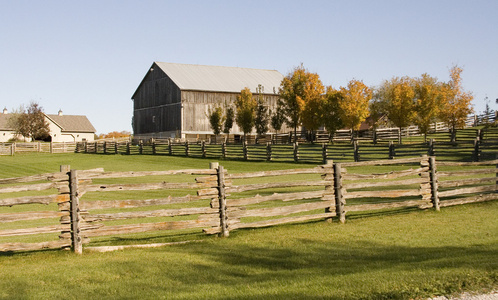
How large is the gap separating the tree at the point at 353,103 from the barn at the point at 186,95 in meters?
18.2

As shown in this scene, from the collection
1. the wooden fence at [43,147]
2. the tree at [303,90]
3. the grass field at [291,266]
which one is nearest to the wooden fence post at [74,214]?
Answer: the grass field at [291,266]

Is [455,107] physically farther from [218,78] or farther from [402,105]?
[218,78]

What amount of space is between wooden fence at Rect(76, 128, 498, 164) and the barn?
41.3 ft

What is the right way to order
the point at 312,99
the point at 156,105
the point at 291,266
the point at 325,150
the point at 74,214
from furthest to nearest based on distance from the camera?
the point at 156,105, the point at 312,99, the point at 325,150, the point at 74,214, the point at 291,266

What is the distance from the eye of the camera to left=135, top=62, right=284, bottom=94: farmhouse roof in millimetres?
72919

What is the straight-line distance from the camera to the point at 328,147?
121 ft

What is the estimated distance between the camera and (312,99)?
198ft

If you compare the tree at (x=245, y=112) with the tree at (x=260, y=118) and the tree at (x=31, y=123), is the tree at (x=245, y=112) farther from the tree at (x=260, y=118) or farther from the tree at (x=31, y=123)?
the tree at (x=31, y=123)

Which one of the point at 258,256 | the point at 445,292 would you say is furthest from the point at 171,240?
the point at 445,292

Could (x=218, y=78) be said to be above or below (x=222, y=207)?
above

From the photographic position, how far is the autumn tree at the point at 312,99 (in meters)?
60.3

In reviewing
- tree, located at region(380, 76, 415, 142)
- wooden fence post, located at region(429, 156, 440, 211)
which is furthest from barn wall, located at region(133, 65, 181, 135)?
wooden fence post, located at region(429, 156, 440, 211)

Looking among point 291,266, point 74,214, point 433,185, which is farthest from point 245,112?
point 291,266

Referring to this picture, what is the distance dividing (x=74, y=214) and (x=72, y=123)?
309 ft
